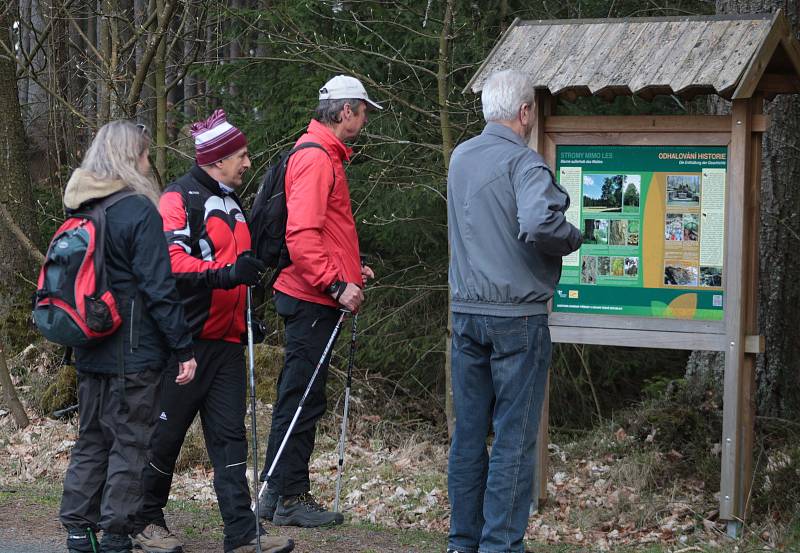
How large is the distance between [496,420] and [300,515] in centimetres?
155

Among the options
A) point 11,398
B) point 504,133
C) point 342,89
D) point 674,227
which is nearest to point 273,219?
point 342,89

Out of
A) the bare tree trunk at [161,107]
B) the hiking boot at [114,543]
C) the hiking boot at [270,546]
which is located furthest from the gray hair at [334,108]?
the bare tree trunk at [161,107]

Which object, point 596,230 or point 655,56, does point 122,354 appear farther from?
point 655,56

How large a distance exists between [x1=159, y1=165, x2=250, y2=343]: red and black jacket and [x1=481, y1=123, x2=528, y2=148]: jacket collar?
130cm

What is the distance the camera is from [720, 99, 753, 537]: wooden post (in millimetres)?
5594

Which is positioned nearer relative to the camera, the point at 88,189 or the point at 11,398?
the point at 88,189

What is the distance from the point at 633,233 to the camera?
5.95 meters

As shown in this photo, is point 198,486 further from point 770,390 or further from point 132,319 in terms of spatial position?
point 770,390

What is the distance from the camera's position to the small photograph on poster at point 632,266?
5957 mm

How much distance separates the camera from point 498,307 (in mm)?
4336

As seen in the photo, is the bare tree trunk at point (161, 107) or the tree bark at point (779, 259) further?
the bare tree trunk at point (161, 107)

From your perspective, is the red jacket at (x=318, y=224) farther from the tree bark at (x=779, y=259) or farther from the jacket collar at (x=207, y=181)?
the tree bark at (x=779, y=259)

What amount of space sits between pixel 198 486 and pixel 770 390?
4.30 m

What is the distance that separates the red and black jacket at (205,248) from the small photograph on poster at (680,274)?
2557mm
